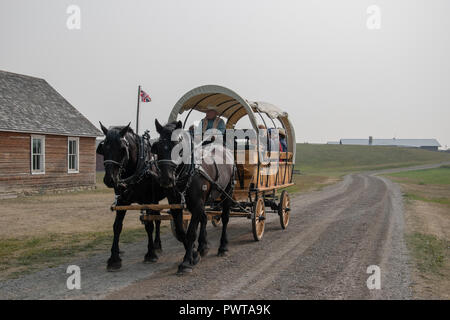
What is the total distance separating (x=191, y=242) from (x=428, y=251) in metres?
5.17

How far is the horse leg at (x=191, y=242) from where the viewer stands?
240 inches

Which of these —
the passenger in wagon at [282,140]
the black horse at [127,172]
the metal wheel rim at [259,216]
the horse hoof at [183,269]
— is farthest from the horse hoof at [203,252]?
the passenger in wagon at [282,140]

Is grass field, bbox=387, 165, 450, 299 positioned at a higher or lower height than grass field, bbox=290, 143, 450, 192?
lower

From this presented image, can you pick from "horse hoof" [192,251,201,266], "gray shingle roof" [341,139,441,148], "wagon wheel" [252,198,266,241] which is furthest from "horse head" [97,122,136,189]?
"gray shingle roof" [341,139,441,148]

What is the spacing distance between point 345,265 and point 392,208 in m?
9.36

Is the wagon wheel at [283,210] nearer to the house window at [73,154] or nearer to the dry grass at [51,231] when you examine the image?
the dry grass at [51,231]

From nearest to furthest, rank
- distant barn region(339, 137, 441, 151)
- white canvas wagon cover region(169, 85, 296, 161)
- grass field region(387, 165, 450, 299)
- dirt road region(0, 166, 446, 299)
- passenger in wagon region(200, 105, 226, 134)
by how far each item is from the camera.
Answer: dirt road region(0, 166, 446, 299) < grass field region(387, 165, 450, 299) < white canvas wagon cover region(169, 85, 296, 161) < passenger in wagon region(200, 105, 226, 134) < distant barn region(339, 137, 441, 151)

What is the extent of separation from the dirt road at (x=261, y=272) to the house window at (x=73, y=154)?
14406mm

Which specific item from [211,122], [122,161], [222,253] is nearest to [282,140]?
[211,122]

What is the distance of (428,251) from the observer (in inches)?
310

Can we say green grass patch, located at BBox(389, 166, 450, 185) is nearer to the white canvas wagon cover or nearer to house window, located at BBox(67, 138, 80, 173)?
the white canvas wagon cover

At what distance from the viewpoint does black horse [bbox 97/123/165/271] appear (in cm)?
586
